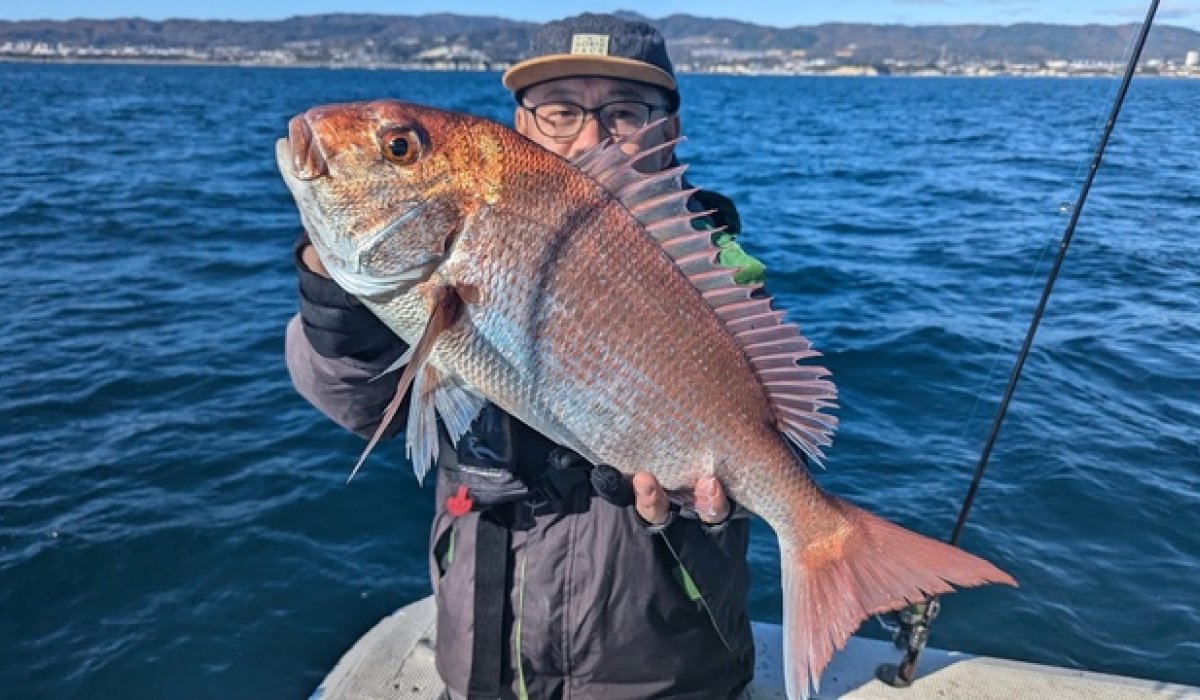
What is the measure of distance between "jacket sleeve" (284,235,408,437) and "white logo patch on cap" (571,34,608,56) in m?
1.30

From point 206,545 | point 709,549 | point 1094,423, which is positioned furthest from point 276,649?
point 1094,423

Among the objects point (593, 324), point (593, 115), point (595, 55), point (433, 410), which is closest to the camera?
point (593, 324)

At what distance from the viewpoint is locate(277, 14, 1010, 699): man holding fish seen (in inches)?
80.7

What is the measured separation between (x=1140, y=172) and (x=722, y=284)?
2234cm

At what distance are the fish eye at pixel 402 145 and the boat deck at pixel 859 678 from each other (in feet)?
7.71

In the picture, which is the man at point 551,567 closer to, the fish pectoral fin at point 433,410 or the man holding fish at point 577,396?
the man holding fish at point 577,396

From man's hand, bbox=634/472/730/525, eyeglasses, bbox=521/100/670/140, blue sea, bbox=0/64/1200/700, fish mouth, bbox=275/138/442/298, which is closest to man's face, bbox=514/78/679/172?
eyeglasses, bbox=521/100/670/140

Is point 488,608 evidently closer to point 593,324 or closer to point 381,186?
point 593,324

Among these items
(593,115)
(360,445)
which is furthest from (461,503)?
(360,445)

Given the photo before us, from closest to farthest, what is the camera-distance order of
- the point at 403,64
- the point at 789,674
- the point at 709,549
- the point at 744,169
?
the point at 789,674, the point at 709,549, the point at 744,169, the point at 403,64

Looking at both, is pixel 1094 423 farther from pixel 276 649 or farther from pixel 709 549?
pixel 276 649

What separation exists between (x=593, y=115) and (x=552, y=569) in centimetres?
165

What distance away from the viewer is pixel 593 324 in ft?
7.06

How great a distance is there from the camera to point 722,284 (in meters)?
2.33
